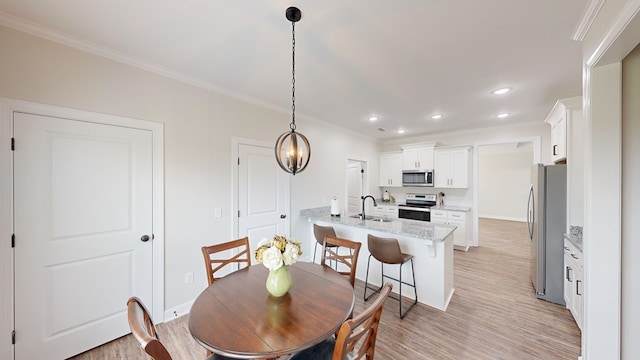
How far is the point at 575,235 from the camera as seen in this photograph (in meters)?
2.40

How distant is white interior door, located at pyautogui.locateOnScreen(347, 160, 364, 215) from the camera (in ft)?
19.0

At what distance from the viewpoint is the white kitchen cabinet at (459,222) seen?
181 inches

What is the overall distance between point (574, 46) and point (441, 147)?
3.36 meters

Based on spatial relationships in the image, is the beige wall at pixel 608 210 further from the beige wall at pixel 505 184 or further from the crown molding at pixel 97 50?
the beige wall at pixel 505 184

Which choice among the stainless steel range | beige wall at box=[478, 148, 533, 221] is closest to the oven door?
the stainless steel range

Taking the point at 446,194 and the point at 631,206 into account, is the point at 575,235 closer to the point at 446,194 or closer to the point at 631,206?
the point at 631,206

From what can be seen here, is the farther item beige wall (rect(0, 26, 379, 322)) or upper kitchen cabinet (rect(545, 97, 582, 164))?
upper kitchen cabinet (rect(545, 97, 582, 164))

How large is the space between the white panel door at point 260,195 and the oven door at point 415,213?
300cm

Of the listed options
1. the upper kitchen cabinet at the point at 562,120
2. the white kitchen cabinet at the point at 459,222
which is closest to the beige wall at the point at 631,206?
the upper kitchen cabinet at the point at 562,120

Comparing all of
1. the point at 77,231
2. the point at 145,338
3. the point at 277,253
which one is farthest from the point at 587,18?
the point at 77,231

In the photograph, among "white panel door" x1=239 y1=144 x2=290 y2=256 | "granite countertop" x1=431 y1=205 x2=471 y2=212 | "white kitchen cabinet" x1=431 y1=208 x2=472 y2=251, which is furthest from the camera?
"granite countertop" x1=431 y1=205 x2=471 y2=212

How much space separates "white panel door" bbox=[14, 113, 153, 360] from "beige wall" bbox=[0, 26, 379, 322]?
0.61 feet

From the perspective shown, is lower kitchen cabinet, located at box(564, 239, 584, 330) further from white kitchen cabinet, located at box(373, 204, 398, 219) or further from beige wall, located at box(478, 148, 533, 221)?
beige wall, located at box(478, 148, 533, 221)

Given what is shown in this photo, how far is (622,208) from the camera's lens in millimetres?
1391
